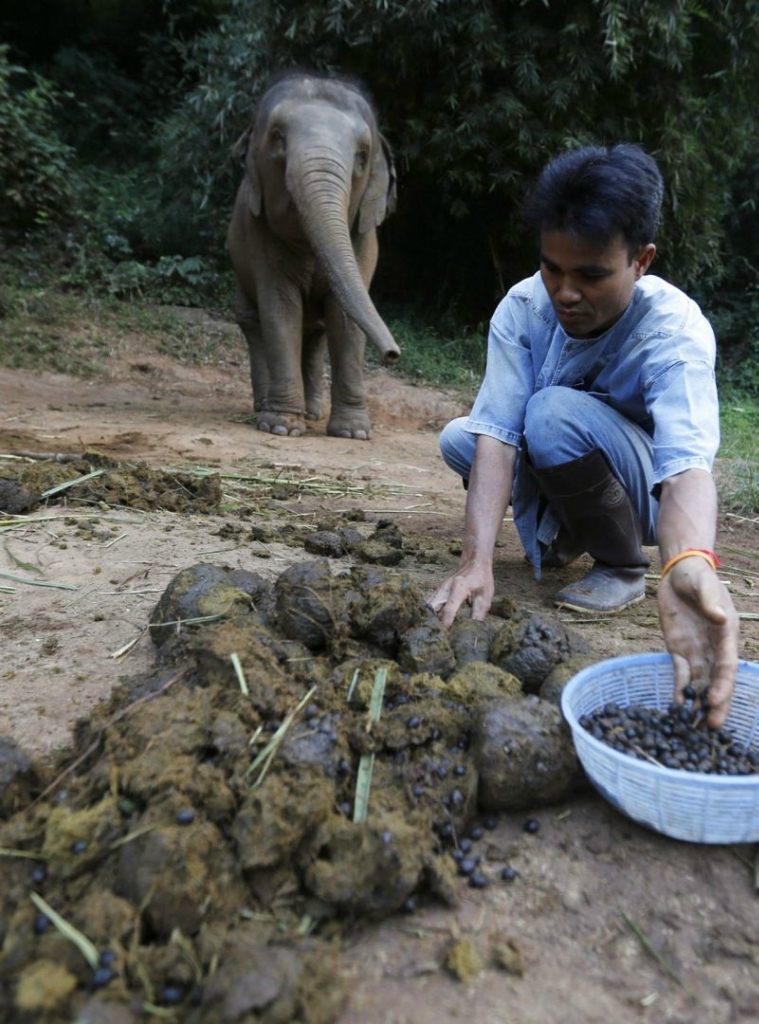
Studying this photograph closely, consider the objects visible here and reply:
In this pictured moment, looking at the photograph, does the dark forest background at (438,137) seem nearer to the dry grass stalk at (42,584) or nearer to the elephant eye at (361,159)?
the elephant eye at (361,159)

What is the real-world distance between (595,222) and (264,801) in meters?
1.62

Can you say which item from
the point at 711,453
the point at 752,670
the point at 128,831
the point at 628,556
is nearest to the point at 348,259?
the point at 628,556

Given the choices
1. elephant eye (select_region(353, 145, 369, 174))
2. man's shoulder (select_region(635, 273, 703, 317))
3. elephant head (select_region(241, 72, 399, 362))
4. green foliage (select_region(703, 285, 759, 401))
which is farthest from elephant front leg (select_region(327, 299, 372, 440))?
green foliage (select_region(703, 285, 759, 401))

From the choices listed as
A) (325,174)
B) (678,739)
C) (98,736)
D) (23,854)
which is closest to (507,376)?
(678,739)

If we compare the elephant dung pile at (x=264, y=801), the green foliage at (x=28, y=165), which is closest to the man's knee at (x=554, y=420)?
the elephant dung pile at (x=264, y=801)

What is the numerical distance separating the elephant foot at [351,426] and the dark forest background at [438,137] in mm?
4409

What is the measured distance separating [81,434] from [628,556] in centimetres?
407

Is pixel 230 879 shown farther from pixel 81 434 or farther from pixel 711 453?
pixel 81 434

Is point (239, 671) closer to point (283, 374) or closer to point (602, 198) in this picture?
point (602, 198)

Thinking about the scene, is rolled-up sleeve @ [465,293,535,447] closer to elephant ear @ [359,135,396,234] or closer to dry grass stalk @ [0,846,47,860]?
dry grass stalk @ [0,846,47,860]

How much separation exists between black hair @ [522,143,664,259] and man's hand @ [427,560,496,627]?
98 centimetres

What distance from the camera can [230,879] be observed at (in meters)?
1.47

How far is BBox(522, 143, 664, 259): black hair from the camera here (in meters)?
2.24

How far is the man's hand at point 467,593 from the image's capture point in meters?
2.49
